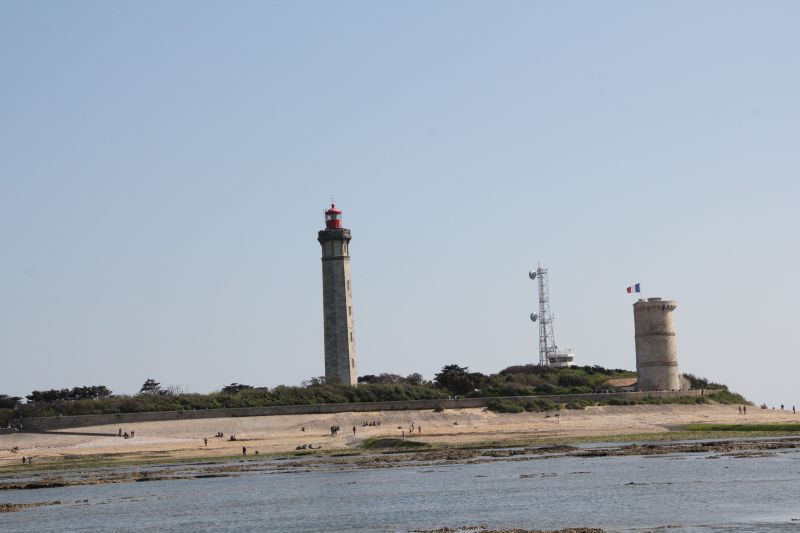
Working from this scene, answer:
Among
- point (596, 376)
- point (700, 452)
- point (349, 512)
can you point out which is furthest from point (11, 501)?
point (596, 376)

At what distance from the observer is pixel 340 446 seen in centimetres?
6788

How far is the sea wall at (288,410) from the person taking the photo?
72.8 metres

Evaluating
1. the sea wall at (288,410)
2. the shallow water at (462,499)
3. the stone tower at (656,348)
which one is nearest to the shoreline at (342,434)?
the sea wall at (288,410)

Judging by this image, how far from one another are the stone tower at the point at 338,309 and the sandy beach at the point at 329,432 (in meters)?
8.59

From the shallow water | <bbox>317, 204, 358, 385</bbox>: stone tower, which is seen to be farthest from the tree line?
the shallow water

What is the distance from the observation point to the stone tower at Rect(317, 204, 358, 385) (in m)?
84.6

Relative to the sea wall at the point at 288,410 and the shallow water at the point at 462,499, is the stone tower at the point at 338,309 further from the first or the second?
the shallow water at the point at 462,499

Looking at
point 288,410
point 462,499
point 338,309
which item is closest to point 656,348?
point 338,309

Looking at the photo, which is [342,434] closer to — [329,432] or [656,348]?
[329,432]

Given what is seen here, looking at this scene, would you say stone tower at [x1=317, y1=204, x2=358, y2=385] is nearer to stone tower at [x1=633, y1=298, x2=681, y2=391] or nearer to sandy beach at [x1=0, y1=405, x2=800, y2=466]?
sandy beach at [x1=0, y1=405, x2=800, y2=466]

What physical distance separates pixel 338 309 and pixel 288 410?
33.3 feet

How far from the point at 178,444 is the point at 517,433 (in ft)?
60.9

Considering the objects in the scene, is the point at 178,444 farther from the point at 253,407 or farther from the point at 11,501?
the point at 11,501

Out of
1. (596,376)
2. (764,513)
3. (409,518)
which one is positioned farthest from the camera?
(596,376)
